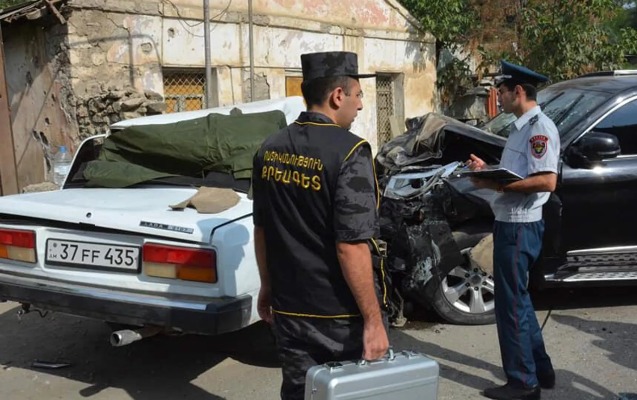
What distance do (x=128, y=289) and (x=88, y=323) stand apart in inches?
72.2

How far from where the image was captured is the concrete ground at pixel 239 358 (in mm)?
3861

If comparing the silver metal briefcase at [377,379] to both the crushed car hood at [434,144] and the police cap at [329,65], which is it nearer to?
the police cap at [329,65]

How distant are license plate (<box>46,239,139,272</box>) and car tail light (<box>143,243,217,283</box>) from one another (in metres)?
0.11

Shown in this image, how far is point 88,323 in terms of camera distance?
507 centimetres

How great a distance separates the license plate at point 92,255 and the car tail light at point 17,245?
113 millimetres

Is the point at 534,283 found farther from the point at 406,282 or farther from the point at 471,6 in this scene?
the point at 471,6

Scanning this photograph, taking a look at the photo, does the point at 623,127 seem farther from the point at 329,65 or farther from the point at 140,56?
the point at 140,56

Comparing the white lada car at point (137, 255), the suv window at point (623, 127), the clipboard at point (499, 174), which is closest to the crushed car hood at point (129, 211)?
the white lada car at point (137, 255)

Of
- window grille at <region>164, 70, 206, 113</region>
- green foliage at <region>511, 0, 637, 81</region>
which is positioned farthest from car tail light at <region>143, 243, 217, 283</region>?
green foliage at <region>511, 0, 637, 81</region>

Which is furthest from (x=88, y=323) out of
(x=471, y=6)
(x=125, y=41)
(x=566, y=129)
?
(x=471, y=6)

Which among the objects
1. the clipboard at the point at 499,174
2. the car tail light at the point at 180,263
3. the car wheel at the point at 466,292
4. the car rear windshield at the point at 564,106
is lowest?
the car wheel at the point at 466,292

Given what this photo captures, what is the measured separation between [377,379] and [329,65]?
42.8 inches

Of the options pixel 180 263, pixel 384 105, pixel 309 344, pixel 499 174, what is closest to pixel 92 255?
pixel 180 263

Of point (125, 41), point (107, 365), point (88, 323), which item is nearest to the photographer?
point (107, 365)
